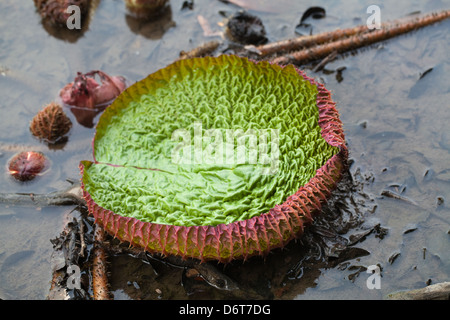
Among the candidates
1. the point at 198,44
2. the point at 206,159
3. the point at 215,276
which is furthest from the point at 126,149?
the point at 198,44

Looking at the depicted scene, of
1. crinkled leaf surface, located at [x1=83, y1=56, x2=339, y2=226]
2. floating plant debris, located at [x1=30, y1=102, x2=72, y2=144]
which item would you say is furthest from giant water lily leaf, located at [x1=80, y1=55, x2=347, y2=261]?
floating plant debris, located at [x1=30, y1=102, x2=72, y2=144]

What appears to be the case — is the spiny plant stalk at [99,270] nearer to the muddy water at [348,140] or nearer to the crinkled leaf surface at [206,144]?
the muddy water at [348,140]

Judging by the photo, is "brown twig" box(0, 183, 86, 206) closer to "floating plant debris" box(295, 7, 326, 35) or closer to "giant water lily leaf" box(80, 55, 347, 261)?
"giant water lily leaf" box(80, 55, 347, 261)

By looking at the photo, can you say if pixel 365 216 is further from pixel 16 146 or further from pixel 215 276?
pixel 16 146

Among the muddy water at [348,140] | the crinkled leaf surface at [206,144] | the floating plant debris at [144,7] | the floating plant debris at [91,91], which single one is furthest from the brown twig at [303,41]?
the floating plant debris at [91,91]

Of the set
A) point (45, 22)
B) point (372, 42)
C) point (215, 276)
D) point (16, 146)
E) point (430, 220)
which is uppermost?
point (45, 22)

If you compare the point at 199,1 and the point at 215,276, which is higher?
the point at 199,1
